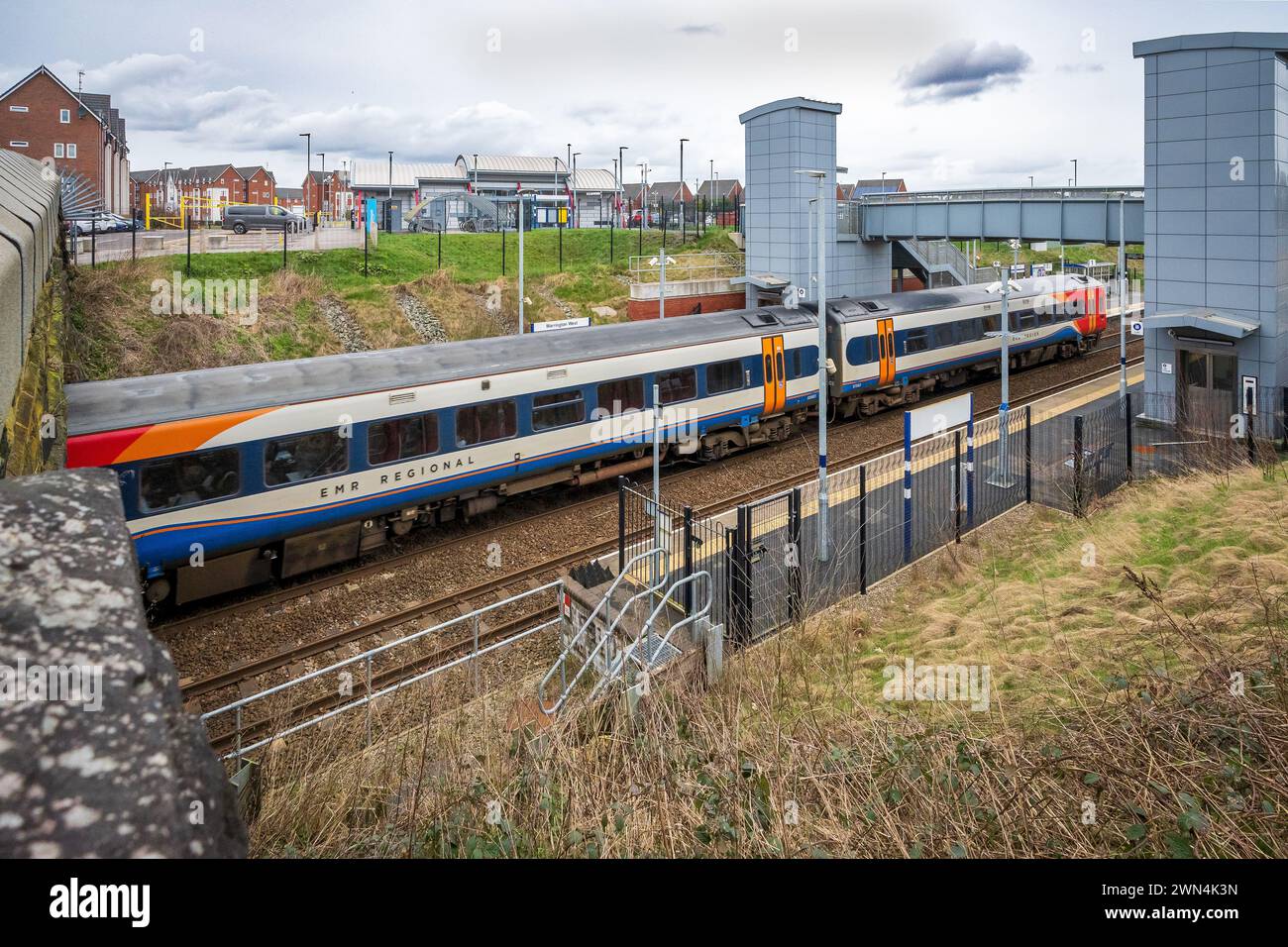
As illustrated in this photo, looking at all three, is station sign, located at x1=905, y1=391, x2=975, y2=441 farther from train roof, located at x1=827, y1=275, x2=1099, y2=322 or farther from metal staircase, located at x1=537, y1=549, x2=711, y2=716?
train roof, located at x1=827, y1=275, x2=1099, y2=322

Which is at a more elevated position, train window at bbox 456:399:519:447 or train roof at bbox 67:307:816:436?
train roof at bbox 67:307:816:436

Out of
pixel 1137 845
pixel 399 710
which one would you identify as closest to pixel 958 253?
pixel 399 710

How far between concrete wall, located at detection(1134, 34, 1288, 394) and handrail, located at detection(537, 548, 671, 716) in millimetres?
16036

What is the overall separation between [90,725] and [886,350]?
78.6 feet

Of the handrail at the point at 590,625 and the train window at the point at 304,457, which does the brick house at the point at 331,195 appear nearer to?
the train window at the point at 304,457

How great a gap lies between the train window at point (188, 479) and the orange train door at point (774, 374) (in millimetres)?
11871

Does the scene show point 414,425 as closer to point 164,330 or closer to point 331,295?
point 164,330

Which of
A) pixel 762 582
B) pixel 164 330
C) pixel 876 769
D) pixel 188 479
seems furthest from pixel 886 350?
pixel 164 330

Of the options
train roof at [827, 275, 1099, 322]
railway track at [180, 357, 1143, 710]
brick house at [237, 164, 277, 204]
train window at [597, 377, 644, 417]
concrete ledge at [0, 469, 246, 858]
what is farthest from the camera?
brick house at [237, 164, 277, 204]

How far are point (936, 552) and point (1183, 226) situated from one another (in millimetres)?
13483

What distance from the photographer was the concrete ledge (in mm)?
1241

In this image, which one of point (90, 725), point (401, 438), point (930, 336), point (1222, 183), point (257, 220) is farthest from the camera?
point (257, 220)

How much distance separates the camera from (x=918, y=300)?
25.5m

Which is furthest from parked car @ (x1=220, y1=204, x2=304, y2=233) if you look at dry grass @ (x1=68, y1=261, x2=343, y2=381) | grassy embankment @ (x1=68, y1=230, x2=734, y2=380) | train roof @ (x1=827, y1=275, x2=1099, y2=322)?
train roof @ (x1=827, y1=275, x2=1099, y2=322)
